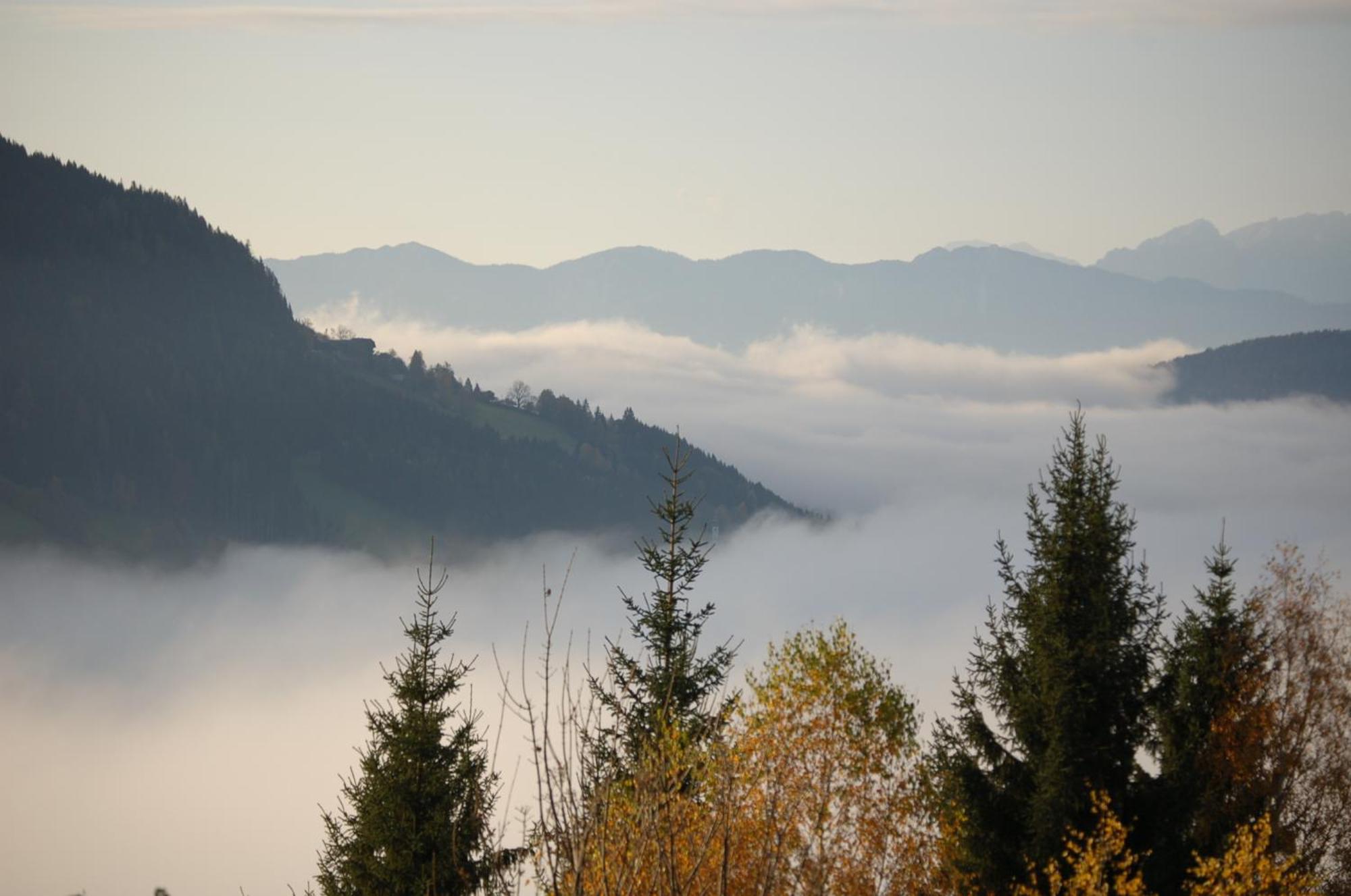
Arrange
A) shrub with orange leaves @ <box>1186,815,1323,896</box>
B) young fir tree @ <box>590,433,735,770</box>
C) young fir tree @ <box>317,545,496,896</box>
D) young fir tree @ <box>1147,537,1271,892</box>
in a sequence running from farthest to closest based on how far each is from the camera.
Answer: young fir tree @ <box>590,433,735,770</box>
young fir tree @ <box>1147,537,1271,892</box>
young fir tree @ <box>317,545,496,896</box>
shrub with orange leaves @ <box>1186,815,1323,896</box>

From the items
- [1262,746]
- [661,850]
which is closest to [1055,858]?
[1262,746]

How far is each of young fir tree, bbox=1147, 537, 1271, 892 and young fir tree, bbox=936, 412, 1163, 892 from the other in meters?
2.24

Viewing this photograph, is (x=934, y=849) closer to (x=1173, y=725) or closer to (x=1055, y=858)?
(x=1055, y=858)

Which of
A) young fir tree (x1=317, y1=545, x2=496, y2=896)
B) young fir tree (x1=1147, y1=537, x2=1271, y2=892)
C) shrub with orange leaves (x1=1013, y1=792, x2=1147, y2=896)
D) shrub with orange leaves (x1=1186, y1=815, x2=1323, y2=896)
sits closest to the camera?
shrub with orange leaves (x1=1186, y1=815, x2=1323, y2=896)

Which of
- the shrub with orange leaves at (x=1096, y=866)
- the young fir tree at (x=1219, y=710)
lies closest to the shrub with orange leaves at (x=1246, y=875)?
the shrub with orange leaves at (x=1096, y=866)

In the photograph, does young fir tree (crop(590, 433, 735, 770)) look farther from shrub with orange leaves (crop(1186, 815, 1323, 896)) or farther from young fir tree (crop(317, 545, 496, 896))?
shrub with orange leaves (crop(1186, 815, 1323, 896))

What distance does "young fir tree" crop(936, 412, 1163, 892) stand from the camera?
28422 mm

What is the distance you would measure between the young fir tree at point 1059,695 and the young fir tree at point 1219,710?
7.36ft

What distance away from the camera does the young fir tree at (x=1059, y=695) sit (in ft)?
93.2

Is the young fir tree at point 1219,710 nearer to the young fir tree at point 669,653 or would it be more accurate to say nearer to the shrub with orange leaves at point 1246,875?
the shrub with orange leaves at point 1246,875

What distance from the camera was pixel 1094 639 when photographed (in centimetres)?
2886

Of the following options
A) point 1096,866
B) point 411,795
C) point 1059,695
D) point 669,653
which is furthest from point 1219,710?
point 411,795

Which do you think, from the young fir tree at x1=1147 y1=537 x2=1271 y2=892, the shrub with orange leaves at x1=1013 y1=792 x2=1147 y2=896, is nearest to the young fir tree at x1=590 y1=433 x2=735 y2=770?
the shrub with orange leaves at x1=1013 y1=792 x2=1147 y2=896

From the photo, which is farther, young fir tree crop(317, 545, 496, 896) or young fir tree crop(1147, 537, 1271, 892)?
young fir tree crop(1147, 537, 1271, 892)
